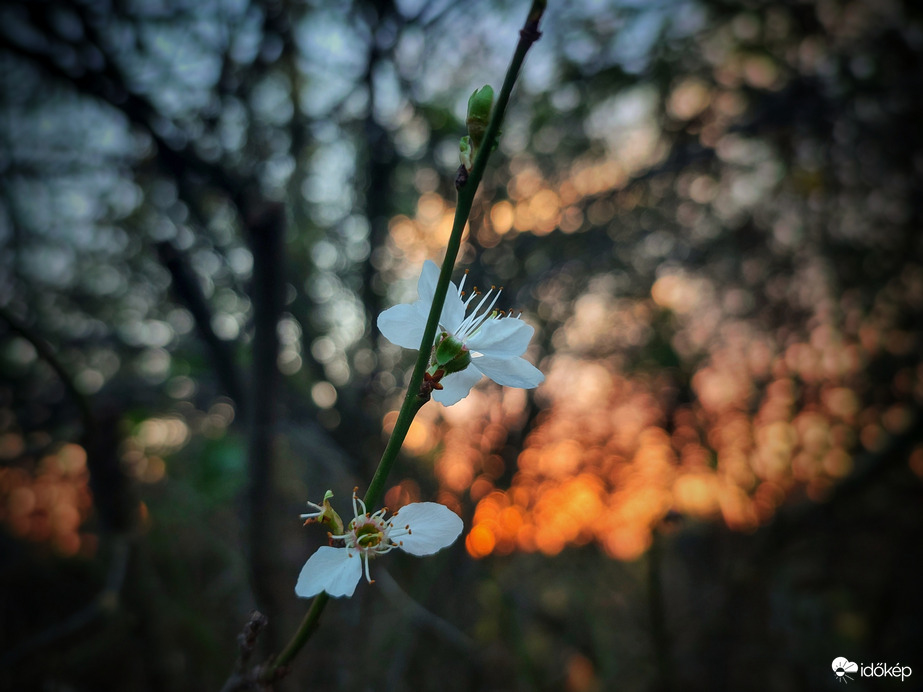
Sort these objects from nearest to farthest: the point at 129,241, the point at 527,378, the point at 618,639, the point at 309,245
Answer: the point at 527,378 < the point at 309,245 < the point at 129,241 < the point at 618,639

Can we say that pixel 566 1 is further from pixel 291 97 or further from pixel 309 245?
pixel 309 245

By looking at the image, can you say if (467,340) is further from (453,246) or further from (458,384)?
(453,246)

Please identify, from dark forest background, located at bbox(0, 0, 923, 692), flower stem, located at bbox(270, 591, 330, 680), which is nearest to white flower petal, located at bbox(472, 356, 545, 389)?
flower stem, located at bbox(270, 591, 330, 680)

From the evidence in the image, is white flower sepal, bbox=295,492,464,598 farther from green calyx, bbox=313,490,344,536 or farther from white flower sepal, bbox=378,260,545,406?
white flower sepal, bbox=378,260,545,406

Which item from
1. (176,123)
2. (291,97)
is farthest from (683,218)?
(176,123)

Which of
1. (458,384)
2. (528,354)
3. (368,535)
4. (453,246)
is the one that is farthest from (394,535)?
(528,354)

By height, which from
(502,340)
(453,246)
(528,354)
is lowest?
(528,354)
